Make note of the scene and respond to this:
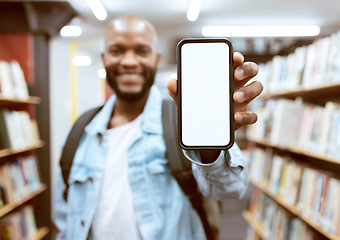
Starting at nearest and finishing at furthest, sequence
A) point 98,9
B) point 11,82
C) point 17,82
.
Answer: point 11,82, point 17,82, point 98,9

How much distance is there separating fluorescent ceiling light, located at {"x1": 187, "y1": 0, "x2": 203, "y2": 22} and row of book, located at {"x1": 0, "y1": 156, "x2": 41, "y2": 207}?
270 centimetres

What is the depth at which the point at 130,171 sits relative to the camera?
3.52ft

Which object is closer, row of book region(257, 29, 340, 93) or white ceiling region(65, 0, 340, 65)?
row of book region(257, 29, 340, 93)

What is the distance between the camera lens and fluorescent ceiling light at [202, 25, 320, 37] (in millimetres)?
5305

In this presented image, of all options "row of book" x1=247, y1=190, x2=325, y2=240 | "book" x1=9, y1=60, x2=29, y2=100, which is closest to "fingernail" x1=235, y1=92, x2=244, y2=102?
"row of book" x1=247, y1=190, x2=325, y2=240

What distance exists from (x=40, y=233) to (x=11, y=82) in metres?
1.57

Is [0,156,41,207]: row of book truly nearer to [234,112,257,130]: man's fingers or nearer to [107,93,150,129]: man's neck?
[107,93,150,129]: man's neck

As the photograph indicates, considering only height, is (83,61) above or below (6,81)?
above

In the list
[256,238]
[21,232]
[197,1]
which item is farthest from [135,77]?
[197,1]

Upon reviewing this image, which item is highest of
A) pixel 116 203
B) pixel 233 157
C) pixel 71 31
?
pixel 71 31

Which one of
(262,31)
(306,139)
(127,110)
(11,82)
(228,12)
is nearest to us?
(127,110)

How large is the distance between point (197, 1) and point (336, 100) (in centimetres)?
237

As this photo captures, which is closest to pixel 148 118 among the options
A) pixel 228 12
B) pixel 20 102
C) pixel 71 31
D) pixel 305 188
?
pixel 305 188

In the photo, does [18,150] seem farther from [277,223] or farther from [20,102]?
[277,223]
